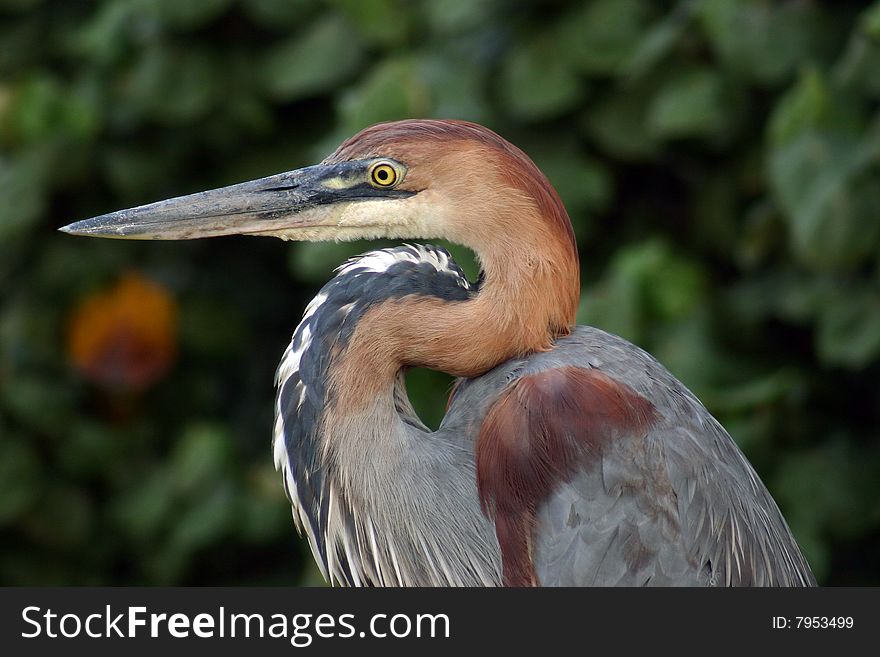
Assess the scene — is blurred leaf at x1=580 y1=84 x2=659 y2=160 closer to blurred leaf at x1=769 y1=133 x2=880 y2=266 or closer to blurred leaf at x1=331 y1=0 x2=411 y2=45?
blurred leaf at x1=769 y1=133 x2=880 y2=266

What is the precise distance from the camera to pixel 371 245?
3.71 m

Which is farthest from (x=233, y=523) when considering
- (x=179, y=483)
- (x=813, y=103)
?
(x=813, y=103)

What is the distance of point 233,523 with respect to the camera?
3.89 metres

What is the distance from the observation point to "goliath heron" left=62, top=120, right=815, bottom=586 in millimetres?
2021

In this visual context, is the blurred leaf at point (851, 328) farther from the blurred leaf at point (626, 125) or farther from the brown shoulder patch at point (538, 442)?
the brown shoulder patch at point (538, 442)

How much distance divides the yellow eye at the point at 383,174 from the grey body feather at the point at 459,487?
125mm

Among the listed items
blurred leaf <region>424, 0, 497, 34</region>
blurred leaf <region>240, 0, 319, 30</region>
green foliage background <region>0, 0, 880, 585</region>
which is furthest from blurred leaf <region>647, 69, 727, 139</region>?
blurred leaf <region>240, 0, 319, 30</region>


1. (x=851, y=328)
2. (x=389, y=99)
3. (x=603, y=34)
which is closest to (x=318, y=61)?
(x=389, y=99)

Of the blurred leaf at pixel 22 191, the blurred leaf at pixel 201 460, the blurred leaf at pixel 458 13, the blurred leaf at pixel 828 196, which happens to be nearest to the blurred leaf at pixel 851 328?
the blurred leaf at pixel 828 196

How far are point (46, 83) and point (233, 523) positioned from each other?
1726mm

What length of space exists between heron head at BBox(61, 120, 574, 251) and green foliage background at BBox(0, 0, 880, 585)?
132 cm

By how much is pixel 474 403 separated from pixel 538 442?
163 millimetres

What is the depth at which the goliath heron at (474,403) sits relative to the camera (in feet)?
6.63

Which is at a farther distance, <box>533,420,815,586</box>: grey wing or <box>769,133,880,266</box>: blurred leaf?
<box>769,133,880,266</box>: blurred leaf
